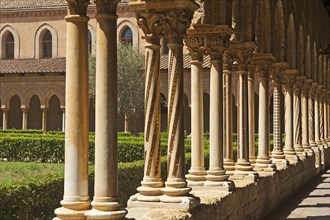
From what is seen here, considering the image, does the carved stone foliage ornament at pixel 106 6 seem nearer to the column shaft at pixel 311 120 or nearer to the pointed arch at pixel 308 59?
the pointed arch at pixel 308 59

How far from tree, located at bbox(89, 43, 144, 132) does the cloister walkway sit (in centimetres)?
1617

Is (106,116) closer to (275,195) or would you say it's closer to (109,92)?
(109,92)

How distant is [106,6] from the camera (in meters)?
5.10

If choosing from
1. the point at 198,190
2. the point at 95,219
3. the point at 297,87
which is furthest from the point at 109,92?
the point at 297,87

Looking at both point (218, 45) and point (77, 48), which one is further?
point (218, 45)

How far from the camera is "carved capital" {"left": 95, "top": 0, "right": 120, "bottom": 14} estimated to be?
16.7ft

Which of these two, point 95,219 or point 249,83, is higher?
point 249,83

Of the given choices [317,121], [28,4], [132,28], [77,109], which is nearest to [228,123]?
[77,109]

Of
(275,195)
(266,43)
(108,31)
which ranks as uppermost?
(266,43)

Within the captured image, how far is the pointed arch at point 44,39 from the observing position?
36.5m

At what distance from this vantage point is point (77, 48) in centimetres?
496

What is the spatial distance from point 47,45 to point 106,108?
33.0 meters

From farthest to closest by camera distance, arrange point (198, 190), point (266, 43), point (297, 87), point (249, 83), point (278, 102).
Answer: point (297, 87)
point (278, 102)
point (266, 43)
point (249, 83)
point (198, 190)

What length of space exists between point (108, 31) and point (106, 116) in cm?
69
